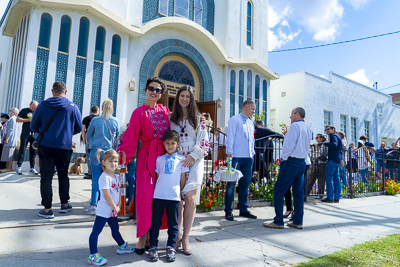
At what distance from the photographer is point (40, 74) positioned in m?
8.48

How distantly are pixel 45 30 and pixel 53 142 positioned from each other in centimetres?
607

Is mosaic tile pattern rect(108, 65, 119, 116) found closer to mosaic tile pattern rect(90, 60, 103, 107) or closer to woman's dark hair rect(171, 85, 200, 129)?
mosaic tile pattern rect(90, 60, 103, 107)

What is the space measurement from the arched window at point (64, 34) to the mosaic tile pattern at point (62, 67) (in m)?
0.19

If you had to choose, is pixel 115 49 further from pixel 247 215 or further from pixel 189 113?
pixel 189 113

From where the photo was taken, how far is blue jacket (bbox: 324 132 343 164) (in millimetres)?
6918

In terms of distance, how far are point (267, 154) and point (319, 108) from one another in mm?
12899

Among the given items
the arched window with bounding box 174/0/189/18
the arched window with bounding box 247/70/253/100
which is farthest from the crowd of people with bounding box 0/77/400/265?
the arched window with bounding box 174/0/189/18

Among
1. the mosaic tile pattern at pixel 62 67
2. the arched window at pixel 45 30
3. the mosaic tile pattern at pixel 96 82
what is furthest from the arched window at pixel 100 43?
the arched window at pixel 45 30

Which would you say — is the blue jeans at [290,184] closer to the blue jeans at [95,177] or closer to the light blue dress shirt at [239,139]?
the light blue dress shirt at [239,139]

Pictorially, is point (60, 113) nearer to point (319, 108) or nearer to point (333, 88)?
point (319, 108)

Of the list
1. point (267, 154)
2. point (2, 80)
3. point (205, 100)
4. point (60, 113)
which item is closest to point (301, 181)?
point (267, 154)

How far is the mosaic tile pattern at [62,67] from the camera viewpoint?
28.7 ft

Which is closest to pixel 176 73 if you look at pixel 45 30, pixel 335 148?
pixel 45 30

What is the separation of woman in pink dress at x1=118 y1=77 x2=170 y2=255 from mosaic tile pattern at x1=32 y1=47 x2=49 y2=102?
6.63 meters
